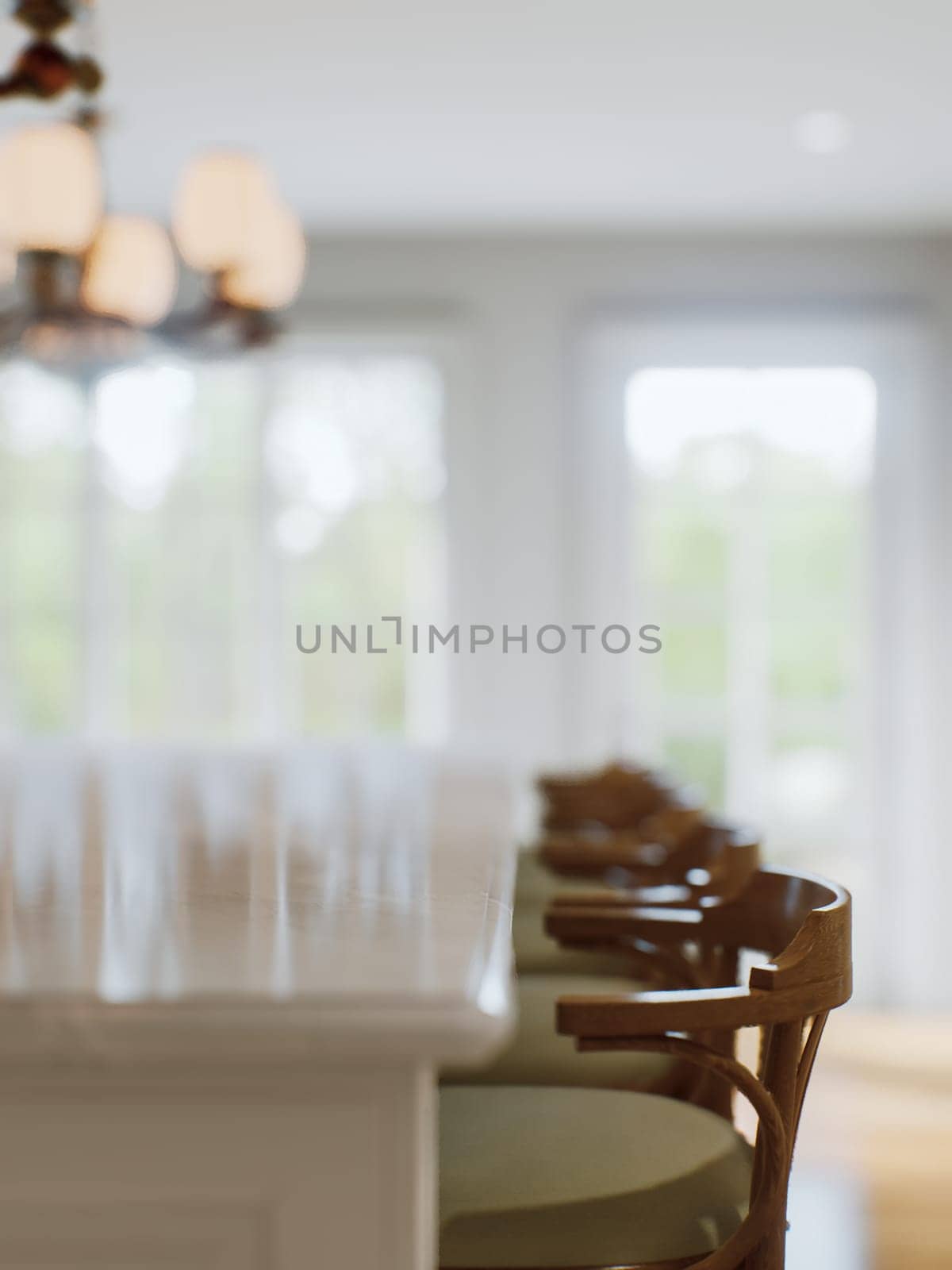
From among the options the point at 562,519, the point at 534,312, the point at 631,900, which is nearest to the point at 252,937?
the point at 631,900

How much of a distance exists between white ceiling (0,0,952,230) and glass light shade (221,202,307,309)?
14.0 inches

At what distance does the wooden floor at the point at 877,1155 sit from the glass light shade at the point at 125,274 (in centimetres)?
222

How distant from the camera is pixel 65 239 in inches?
96.5

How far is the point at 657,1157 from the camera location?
3.77 feet

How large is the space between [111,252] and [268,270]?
30 centimetres

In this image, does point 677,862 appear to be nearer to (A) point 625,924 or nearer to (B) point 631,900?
(B) point 631,900

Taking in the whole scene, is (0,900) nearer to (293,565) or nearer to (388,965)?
(388,965)

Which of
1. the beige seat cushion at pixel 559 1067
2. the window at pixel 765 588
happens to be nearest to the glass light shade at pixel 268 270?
the beige seat cushion at pixel 559 1067

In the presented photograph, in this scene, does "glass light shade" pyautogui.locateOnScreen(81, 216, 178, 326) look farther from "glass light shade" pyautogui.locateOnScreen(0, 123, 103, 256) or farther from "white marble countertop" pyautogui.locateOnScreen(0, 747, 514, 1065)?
"white marble countertop" pyautogui.locateOnScreen(0, 747, 514, 1065)

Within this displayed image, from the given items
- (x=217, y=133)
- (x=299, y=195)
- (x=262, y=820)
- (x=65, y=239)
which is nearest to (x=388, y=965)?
(x=262, y=820)

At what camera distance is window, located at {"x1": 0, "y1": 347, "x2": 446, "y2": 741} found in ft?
16.7

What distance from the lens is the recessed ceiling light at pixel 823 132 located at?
3927mm

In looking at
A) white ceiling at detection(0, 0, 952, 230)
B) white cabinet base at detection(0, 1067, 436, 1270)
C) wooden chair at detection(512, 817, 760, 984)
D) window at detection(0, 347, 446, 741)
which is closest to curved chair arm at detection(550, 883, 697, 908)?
wooden chair at detection(512, 817, 760, 984)

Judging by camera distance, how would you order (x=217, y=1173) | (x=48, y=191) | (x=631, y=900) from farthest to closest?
(x=48, y=191) < (x=631, y=900) < (x=217, y=1173)
